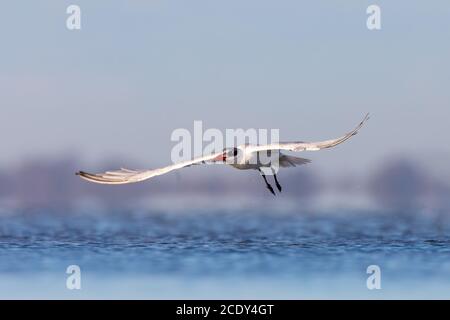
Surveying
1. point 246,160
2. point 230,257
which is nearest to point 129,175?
point 246,160

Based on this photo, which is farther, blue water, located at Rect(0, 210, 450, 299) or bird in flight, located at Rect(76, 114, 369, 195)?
blue water, located at Rect(0, 210, 450, 299)

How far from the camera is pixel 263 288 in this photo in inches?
1109

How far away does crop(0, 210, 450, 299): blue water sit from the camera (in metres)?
28.1

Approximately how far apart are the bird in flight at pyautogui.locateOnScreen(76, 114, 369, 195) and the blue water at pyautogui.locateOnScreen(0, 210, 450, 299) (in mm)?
2267

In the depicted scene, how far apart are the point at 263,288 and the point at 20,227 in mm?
11317

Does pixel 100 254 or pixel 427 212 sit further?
pixel 427 212

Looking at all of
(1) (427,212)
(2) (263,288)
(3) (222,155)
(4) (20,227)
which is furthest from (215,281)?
(1) (427,212)

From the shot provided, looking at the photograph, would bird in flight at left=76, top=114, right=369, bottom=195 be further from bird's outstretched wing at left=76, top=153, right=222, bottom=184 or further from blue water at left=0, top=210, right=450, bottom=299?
blue water at left=0, top=210, right=450, bottom=299

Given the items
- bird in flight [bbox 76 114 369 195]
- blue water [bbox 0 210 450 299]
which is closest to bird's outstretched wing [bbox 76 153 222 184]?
bird in flight [bbox 76 114 369 195]

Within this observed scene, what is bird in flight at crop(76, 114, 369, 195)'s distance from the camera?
25.7 m

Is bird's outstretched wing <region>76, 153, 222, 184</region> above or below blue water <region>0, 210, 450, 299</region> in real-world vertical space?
above

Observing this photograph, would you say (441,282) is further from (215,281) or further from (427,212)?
(427,212)

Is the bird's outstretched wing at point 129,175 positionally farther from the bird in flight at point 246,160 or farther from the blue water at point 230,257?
the blue water at point 230,257

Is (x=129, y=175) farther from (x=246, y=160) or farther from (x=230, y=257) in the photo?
(x=230, y=257)
